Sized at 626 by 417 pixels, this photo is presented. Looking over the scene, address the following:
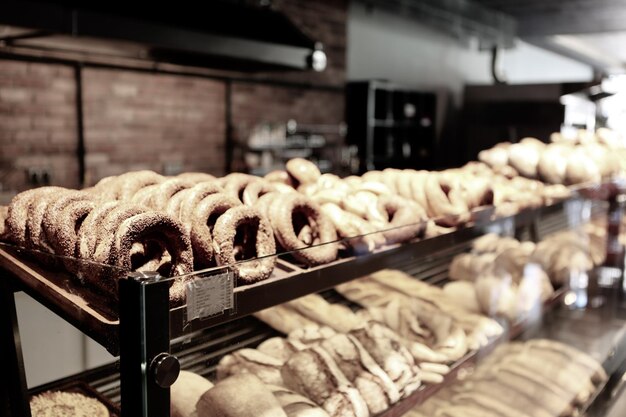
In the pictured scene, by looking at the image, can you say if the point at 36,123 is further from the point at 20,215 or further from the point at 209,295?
the point at 209,295

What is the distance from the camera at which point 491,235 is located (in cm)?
239

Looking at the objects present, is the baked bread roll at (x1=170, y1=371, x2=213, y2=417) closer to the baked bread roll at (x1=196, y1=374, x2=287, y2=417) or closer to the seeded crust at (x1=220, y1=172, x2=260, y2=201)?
the baked bread roll at (x1=196, y1=374, x2=287, y2=417)

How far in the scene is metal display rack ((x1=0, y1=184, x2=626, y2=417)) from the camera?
843 mm

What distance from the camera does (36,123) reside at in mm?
4504

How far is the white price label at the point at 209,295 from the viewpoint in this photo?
2.96ft

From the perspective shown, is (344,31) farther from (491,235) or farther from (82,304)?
(82,304)

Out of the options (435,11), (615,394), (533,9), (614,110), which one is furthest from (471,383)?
(614,110)

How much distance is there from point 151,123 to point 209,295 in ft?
15.6

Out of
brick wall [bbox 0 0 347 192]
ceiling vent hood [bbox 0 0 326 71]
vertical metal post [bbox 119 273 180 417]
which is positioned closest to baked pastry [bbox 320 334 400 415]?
vertical metal post [bbox 119 273 180 417]

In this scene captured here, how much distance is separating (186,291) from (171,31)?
7.92ft

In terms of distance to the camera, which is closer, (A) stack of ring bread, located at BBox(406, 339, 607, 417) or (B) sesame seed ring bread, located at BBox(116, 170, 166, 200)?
(B) sesame seed ring bread, located at BBox(116, 170, 166, 200)

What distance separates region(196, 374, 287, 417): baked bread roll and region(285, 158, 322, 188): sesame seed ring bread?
2.07 ft

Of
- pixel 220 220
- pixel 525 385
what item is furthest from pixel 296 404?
pixel 525 385

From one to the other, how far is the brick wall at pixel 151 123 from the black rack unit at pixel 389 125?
6.84 ft
